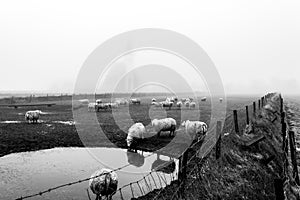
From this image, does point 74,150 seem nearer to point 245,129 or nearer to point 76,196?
point 76,196

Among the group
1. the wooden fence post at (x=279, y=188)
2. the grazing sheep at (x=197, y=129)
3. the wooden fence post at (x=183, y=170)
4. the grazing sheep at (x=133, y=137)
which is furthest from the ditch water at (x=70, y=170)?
the wooden fence post at (x=279, y=188)

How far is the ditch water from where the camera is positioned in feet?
28.9

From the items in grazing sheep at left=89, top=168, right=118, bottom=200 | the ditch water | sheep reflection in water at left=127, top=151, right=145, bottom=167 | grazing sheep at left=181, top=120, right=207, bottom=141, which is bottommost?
sheep reflection in water at left=127, top=151, right=145, bottom=167

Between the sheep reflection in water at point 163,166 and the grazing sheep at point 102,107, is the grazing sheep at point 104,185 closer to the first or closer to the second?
the sheep reflection in water at point 163,166

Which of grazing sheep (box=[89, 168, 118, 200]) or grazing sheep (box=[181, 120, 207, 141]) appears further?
grazing sheep (box=[181, 120, 207, 141])

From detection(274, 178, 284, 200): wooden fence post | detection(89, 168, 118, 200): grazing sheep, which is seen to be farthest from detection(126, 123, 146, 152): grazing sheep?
detection(274, 178, 284, 200): wooden fence post

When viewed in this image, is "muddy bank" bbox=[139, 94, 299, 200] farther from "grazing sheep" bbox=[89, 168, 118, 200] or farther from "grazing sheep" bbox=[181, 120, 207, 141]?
"grazing sheep" bbox=[181, 120, 207, 141]

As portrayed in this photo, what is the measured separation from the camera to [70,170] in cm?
1138

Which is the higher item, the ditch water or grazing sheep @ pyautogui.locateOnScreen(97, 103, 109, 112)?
grazing sheep @ pyautogui.locateOnScreen(97, 103, 109, 112)

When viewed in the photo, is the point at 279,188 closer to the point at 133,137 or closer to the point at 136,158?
the point at 136,158

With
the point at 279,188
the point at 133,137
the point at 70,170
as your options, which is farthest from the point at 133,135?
the point at 279,188

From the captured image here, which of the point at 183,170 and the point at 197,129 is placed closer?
the point at 183,170

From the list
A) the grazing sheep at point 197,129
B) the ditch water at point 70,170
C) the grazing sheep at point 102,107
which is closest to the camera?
the ditch water at point 70,170

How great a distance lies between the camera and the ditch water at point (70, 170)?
8.80 metres
